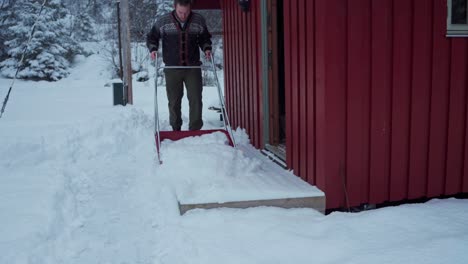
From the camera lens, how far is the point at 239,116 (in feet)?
24.7

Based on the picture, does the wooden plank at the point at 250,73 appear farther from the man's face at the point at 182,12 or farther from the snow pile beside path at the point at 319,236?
the snow pile beside path at the point at 319,236

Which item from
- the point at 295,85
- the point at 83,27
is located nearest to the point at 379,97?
the point at 295,85

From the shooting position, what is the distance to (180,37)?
6.28m

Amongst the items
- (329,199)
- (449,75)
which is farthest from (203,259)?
(449,75)

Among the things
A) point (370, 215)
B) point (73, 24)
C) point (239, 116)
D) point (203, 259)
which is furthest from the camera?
point (73, 24)

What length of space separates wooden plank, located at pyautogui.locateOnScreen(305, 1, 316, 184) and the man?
2201mm

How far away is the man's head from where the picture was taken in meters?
6.01

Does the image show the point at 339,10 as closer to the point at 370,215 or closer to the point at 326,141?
the point at 326,141

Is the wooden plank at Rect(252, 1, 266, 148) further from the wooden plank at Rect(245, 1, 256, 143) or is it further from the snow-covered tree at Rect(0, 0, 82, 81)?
the snow-covered tree at Rect(0, 0, 82, 81)

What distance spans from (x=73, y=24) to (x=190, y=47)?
93.5 feet

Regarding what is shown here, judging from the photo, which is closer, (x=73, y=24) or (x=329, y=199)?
(x=329, y=199)

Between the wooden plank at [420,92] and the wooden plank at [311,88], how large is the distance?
84cm

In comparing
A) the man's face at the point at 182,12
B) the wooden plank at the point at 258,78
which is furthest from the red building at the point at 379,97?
the man's face at the point at 182,12

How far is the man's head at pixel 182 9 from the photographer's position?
601cm
